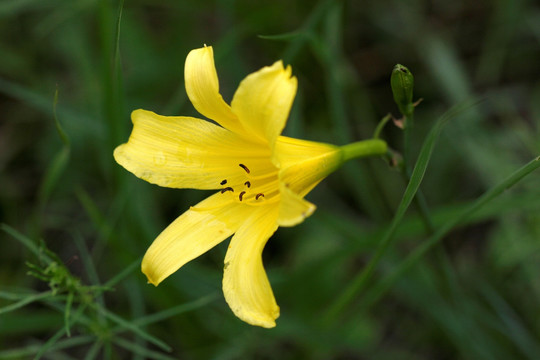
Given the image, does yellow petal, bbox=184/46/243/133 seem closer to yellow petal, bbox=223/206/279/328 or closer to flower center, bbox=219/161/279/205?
flower center, bbox=219/161/279/205

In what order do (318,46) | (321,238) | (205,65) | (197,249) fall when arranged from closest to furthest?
(205,65) < (197,249) < (318,46) < (321,238)

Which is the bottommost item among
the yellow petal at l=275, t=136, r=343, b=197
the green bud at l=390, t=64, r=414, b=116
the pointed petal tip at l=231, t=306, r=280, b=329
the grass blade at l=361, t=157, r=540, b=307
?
the pointed petal tip at l=231, t=306, r=280, b=329

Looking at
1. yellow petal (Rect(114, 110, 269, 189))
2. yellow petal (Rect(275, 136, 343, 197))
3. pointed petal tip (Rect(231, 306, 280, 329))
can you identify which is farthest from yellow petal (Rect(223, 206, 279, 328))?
yellow petal (Rect(114, 110, 269, 189))

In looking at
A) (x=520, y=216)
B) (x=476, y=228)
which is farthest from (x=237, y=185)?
(x=476, y=228)

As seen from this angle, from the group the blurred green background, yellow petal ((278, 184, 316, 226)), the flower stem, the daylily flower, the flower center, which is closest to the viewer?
yellow petal ((278, 184, 316, 226))

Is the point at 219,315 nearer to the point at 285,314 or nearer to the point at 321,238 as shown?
the point at 285,314

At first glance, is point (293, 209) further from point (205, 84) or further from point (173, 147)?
point (173, 147)

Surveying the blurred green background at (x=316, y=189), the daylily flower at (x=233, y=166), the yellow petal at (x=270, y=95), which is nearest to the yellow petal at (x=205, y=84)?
the daylily flower at (x=233, y=166)

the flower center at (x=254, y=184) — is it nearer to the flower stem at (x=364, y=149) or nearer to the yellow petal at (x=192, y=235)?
the yellow petal at (x=192, y=235)
